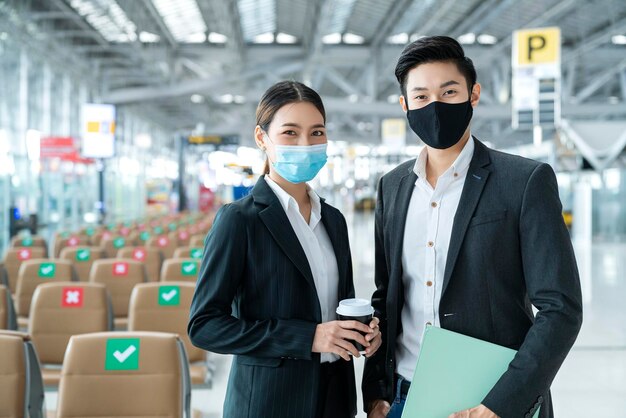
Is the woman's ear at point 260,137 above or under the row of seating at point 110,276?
above

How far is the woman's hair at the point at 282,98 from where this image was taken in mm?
1802

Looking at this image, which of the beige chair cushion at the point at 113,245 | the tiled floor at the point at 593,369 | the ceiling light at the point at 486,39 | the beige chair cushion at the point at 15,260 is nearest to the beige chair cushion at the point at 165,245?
the beige chair cushion at the point at 113,245

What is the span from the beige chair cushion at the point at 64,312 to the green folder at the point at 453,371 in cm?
310

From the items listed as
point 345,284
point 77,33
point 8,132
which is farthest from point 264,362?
point 77,33

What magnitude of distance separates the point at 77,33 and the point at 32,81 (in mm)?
2050

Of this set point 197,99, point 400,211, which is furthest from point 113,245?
point 197,99

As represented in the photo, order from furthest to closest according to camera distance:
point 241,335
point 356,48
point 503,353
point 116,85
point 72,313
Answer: point 116,85 → point 356,48 → point 72,313 → point 241,335 → point 503,353

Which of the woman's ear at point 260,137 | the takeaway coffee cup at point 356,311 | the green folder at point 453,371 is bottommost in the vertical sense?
the green folder at point 453,371

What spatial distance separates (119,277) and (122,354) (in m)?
3.12

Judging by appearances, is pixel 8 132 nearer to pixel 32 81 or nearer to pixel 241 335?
pixel 32 81

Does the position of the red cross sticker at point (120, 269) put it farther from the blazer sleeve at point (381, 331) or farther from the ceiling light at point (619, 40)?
the ceiling light at point (619, 40)

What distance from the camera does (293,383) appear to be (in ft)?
5.70

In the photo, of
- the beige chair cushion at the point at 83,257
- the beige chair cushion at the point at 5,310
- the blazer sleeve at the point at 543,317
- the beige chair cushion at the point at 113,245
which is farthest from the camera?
the beige chair cushion at the point at 113,245

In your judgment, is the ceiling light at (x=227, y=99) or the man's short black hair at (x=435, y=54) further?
the ceiling light at (x=227, y=99)
